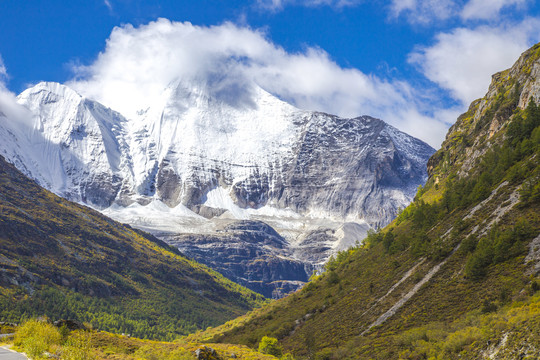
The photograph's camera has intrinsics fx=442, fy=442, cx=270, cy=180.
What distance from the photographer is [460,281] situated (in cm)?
5525

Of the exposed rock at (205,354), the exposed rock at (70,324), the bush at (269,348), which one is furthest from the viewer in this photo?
the bush at (269,348)

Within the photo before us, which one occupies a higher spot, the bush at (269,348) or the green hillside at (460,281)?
the green hillside at (460,281)

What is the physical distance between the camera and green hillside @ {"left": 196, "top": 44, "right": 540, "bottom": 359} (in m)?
36.3

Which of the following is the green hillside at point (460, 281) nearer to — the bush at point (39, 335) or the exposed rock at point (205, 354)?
the exposed rock at point (205, 354)

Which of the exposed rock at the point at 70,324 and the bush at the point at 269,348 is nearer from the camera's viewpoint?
the exposed rock at the point at 70,324

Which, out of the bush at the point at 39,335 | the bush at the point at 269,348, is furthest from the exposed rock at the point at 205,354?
the bush at the point at 269,348

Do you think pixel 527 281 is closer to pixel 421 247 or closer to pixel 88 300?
pixel 421 247

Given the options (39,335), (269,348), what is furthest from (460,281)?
(39,335)

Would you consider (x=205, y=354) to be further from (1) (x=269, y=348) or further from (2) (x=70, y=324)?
(1) (x=269, y=348)

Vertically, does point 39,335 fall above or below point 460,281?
below

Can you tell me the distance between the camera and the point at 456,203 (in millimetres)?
84312

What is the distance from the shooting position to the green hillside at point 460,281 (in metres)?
36.3

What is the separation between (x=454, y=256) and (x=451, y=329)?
80.0 ft

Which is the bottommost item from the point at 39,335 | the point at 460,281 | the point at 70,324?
the point at 70,324
